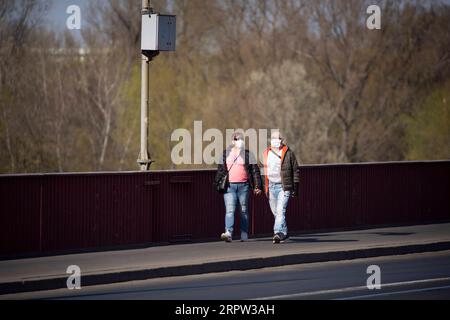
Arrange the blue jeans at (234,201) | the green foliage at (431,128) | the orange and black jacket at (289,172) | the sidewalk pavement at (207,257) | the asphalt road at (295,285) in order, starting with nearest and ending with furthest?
1. the asphalt road at (295,285)
2. the sidewalk pavement at (207,257)
3. the orange and black jacket at (289,172)
4. the blue jeans at (234,201)
5. the green foliage at (431,128)

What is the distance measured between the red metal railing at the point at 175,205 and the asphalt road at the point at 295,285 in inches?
101

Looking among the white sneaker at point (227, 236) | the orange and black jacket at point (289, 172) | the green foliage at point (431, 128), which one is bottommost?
the white sneaker at point (227, 236)

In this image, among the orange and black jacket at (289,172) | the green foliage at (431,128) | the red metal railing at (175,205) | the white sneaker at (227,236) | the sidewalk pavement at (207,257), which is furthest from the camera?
the green foliage at (431,128)

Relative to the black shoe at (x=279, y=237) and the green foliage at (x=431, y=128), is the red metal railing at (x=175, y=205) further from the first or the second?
the green foliage at (x=431, y=128)

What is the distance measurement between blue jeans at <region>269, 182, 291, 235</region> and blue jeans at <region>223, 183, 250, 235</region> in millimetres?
446

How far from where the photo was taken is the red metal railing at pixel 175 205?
1619 cm

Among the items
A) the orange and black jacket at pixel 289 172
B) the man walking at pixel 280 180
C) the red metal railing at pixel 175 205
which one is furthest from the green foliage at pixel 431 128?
the orange and black jacket at pixel 289 172

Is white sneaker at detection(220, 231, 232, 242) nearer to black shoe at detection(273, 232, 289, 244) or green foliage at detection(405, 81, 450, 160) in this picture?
black shoe at detection(273, 232, 289, 244)

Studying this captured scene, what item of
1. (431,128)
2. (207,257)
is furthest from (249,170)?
(431,128)

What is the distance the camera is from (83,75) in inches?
2544

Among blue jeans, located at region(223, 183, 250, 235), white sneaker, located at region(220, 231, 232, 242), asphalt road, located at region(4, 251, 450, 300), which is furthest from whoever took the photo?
white sneaker, located at region(220, 231, 232, 242)

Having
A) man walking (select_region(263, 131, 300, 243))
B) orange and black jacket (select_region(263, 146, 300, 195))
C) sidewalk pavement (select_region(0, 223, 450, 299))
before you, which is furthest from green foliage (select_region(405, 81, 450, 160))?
orange and black jacket (select_region(263, 146, 300, 195))

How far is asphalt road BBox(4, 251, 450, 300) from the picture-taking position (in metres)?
12.8
